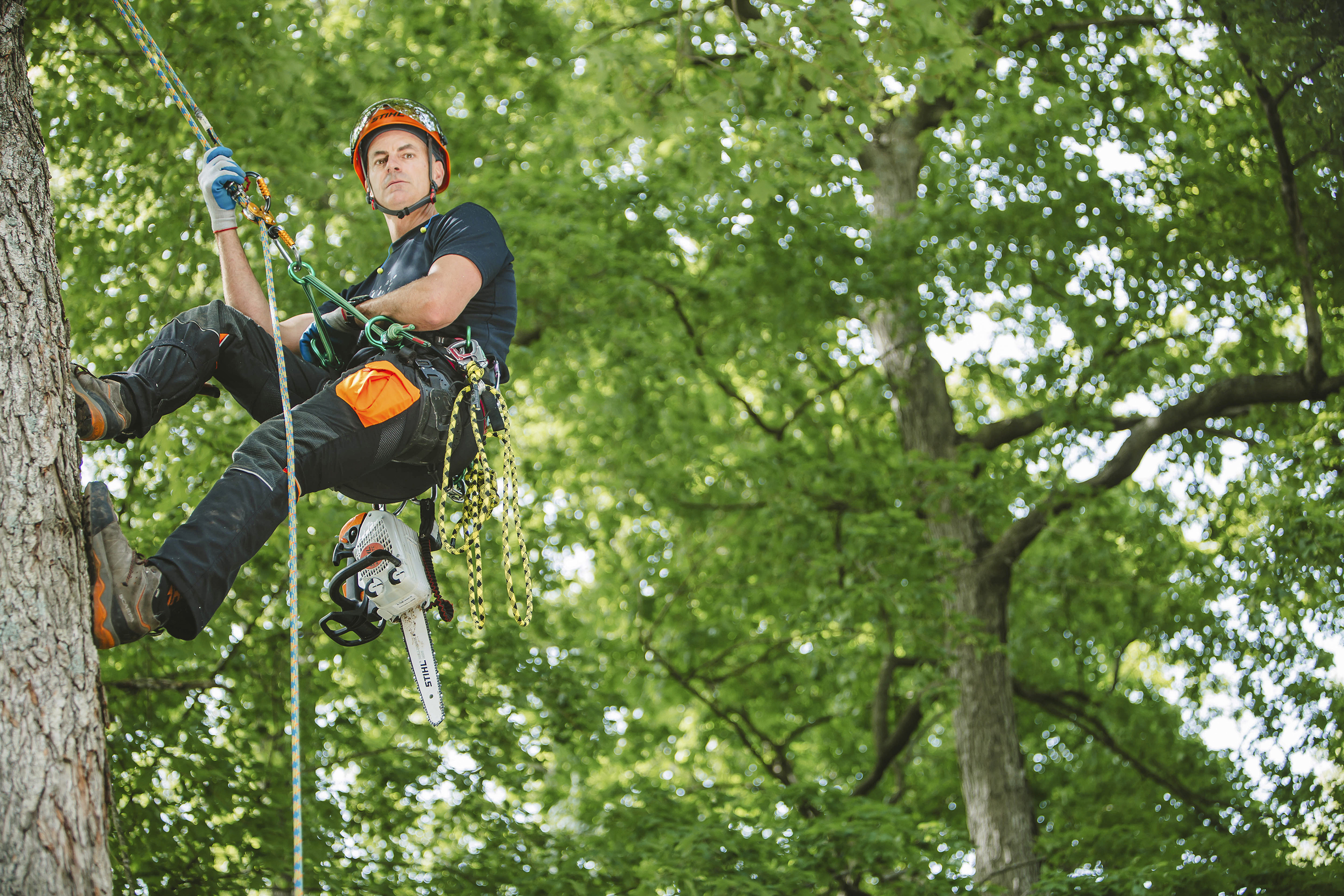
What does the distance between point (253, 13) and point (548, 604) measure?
444 centimetres

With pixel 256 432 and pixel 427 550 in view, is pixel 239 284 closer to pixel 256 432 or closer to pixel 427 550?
pixel 256 432

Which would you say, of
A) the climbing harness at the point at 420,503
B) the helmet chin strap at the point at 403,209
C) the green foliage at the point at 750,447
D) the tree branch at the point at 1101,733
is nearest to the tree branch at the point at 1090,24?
the green foliage at the point at 750,447

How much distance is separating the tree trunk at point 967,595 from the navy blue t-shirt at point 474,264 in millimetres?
5178

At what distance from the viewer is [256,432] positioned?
311 centimetres

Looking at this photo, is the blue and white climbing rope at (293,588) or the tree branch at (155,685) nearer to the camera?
the blue and white climbing rope at (293,588)

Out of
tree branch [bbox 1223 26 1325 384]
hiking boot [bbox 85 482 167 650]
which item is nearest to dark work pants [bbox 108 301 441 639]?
hiking boot [bbox 85 482 167 650]

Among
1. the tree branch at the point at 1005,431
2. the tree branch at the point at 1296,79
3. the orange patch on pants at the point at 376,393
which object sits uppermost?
the tree branch at the point at 1005,431

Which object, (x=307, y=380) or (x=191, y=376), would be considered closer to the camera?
(x=191, y=376)

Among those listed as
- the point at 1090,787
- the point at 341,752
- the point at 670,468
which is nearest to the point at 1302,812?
the point at 1090,787

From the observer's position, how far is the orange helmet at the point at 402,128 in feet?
12.9

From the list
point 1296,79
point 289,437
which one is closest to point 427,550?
point 289,437

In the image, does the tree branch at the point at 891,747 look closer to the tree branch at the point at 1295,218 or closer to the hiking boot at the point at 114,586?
the tree branch at the point at 1295,218

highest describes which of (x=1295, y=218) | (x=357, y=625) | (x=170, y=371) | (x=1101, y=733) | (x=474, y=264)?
(x=1295, y=218)

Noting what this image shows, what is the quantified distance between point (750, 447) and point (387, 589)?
20.9 ft
